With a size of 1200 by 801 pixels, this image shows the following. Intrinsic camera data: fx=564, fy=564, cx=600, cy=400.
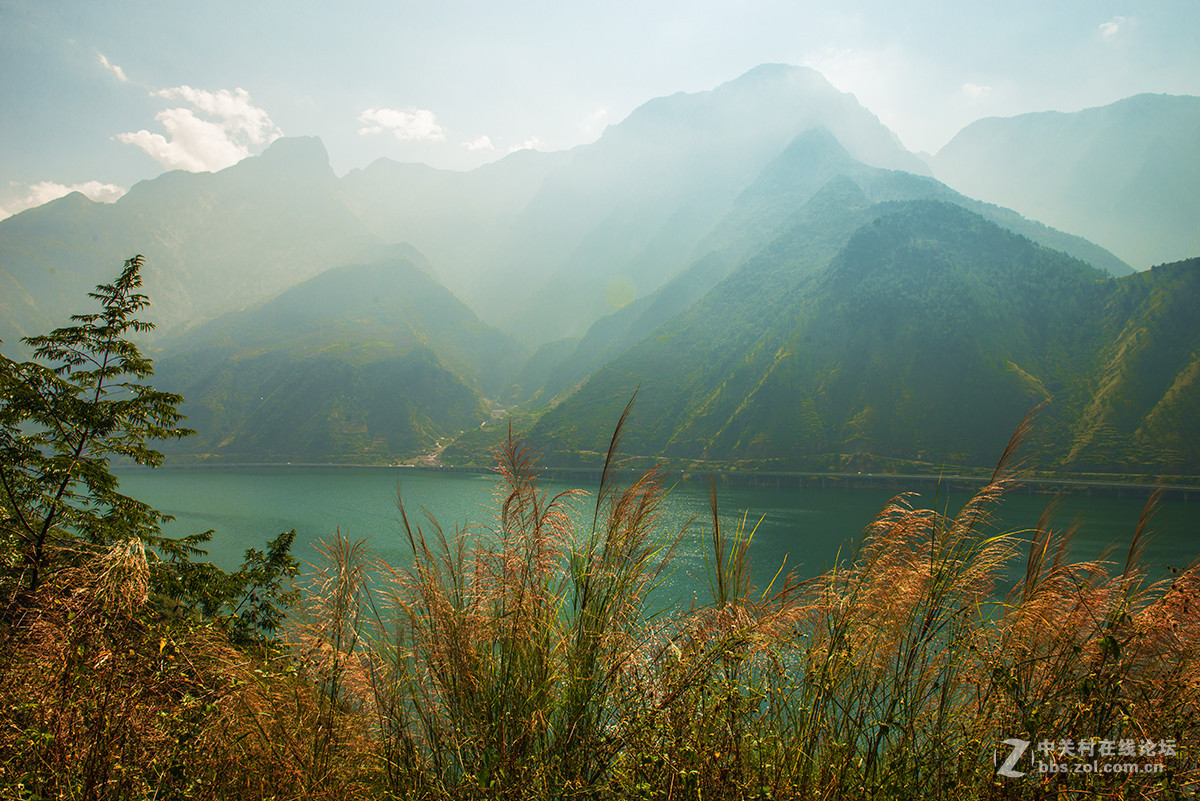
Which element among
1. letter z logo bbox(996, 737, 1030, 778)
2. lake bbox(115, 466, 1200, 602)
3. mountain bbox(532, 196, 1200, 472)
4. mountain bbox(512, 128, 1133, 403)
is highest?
mountain bbox(512, 128, 1133, 403)

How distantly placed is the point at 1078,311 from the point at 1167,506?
159 feet

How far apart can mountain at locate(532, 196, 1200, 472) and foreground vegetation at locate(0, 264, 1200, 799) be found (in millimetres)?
76503

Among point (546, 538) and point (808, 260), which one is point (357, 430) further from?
point (546, 538)

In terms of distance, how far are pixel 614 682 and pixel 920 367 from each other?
9765 centimetres

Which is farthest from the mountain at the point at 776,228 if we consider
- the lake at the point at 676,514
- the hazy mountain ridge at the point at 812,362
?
the lake at the point at 676,514

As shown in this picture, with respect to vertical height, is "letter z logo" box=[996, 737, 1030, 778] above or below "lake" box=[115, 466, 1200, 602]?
above

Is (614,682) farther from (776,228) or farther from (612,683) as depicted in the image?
(776,228)

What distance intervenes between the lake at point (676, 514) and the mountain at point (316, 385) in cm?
3062

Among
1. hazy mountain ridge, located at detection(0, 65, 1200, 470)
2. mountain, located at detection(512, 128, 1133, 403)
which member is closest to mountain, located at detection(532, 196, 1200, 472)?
hazy mountain ridge, located at detection(0, 65, 1200, 470)

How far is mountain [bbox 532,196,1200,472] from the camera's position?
6988 cm

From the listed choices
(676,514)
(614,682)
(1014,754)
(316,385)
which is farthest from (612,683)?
(316,385)

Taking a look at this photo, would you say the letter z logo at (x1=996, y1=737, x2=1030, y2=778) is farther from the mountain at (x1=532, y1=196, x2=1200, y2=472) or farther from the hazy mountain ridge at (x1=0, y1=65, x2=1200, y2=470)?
the hazy mountain ridge at (x1=0, y1=65, x2=1200, y2=470)

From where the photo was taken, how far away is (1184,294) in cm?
7338

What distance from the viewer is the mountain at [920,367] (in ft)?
229
